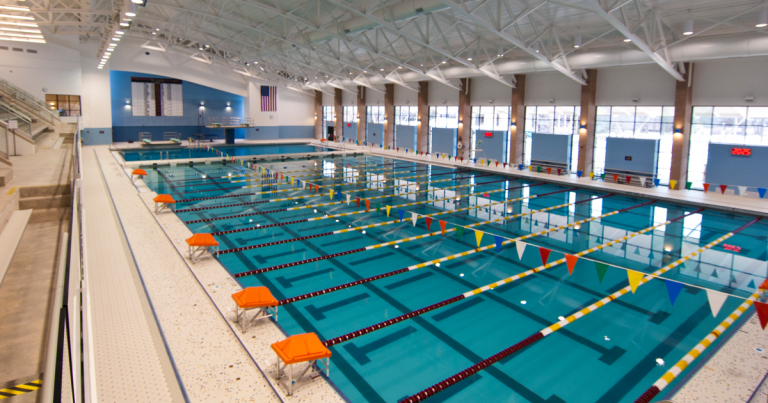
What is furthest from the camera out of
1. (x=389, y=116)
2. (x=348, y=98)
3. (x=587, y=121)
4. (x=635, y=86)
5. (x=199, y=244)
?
(x=348, y=98)

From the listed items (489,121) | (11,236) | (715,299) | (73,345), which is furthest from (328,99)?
(73,345)

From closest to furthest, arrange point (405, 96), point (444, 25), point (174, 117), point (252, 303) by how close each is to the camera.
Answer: point (252, 303), point (444, 25), point (405, 96), point (174, 117)

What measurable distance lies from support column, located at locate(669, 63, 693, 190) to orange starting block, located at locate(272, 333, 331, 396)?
16030 millimetres

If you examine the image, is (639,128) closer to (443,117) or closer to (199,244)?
(443,117)

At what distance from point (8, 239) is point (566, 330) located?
8038 mm

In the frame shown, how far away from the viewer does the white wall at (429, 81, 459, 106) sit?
25078mm

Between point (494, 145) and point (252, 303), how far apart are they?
62.8 ft

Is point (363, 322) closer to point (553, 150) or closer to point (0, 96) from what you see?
point (553, 150)

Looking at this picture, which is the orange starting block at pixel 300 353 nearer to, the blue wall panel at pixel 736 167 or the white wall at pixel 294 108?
the blue wall panel at pixel 736 167

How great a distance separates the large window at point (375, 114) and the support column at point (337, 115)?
3474 mm

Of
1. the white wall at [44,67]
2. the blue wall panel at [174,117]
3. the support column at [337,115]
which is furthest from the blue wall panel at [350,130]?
the white wall at [44,67]

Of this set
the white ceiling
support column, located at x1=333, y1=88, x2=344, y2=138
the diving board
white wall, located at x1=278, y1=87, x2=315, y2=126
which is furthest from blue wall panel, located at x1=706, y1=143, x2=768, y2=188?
white wall, located at x1=278, y1=87, x2=315, y2=126

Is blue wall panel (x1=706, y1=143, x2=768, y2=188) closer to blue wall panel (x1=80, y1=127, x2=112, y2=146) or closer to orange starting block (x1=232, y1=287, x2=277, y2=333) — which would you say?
orange starting block (x1=232, y1=287, x2=277, y2=333)

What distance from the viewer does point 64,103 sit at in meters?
27.5
